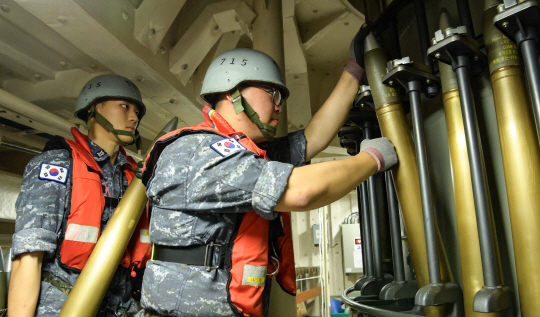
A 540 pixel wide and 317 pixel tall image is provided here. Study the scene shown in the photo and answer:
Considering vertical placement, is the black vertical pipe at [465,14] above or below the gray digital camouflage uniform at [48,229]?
above

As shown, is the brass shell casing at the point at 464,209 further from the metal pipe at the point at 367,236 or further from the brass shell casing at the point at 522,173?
the metal pipe at the point at 367,236

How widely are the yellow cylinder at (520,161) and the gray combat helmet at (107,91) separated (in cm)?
196

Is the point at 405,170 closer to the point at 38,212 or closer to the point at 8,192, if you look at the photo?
the point at 38,212

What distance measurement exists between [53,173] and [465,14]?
1918mm

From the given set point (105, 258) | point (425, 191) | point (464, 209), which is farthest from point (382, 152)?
point (105, 258)

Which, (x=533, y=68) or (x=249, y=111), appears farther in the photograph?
(x=249, y=111)

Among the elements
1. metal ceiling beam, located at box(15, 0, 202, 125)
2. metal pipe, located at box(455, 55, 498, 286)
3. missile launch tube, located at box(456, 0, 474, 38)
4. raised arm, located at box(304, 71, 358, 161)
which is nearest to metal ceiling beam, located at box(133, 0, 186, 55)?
metal ceiling beam, located at box(15, 0, 202, 125)

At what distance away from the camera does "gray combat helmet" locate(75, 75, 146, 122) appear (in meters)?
2.32

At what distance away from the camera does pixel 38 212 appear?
181cm

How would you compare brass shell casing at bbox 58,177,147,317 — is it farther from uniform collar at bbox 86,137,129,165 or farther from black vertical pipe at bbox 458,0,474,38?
black vertical pipe at bbox 458,0,474,38

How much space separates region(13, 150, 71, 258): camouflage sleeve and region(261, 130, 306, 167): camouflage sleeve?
1.05 metres

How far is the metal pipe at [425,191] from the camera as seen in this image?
1.14m

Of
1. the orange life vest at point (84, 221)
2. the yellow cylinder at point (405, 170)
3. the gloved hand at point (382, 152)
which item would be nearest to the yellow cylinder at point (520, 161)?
the yellow cylinder at point (405, 170)

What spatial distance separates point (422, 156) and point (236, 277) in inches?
27.8
